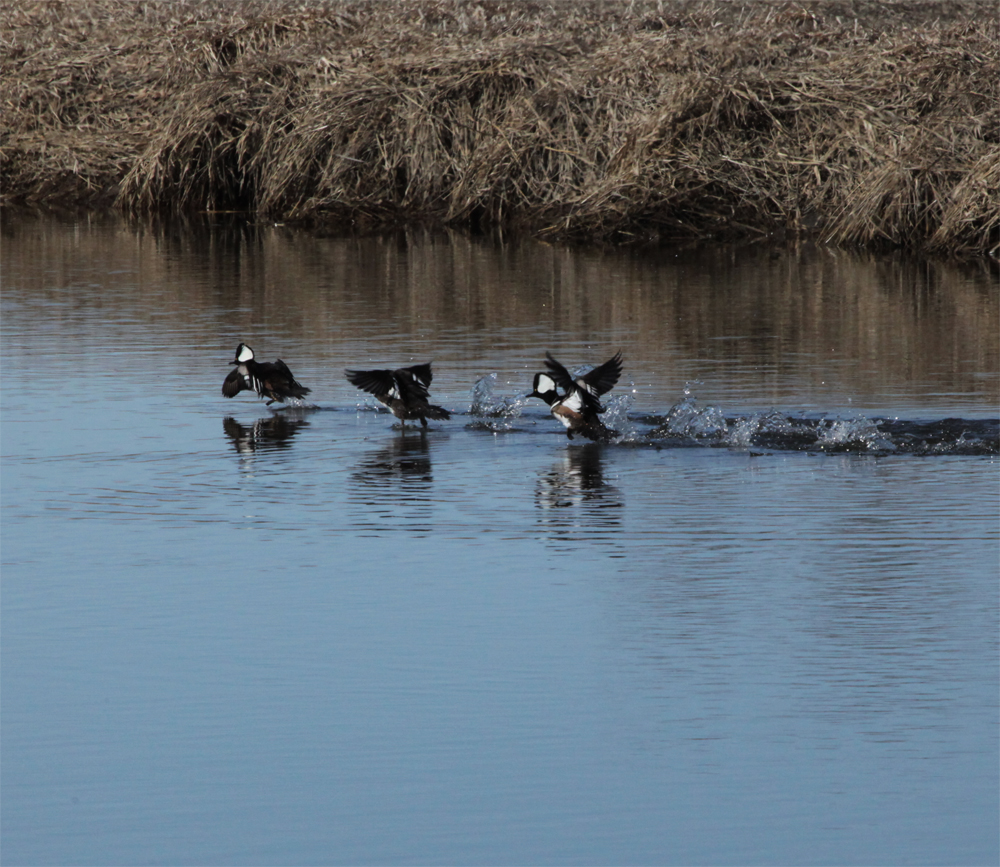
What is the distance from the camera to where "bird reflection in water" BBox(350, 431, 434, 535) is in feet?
24.3

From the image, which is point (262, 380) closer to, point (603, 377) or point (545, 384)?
point (545, 384)

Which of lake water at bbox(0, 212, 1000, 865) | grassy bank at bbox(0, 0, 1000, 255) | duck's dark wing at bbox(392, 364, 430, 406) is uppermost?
grassy bank at bbox(0, 0, 1000, 255)

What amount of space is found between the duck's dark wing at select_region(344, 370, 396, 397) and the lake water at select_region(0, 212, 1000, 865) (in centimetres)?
26

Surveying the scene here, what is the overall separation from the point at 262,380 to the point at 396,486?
208 centimetres

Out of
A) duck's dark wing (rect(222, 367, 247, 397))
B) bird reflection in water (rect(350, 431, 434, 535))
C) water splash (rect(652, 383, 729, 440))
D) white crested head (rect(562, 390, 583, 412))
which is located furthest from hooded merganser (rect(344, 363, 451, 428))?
water splash (rect(652, 383, 729, 440))

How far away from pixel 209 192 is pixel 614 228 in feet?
20.6

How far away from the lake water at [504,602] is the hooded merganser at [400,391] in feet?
0.47

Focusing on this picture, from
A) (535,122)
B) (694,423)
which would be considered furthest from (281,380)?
(535,122)

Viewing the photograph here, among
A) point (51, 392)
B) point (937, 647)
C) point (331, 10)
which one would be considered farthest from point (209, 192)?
point (937, 647)

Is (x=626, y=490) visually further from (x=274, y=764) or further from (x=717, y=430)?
(x=274, y=764)

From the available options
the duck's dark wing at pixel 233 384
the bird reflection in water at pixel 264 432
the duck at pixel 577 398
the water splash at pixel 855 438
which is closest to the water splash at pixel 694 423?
the duck at pixel 577 398

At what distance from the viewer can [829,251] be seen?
60.5 feet

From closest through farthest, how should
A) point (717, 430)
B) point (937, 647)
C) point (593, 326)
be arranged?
1. point (937, 647)
2. point (717, 430)
3. point (593, 326)

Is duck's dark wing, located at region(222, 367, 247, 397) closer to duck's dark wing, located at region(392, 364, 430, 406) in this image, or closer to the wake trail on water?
duck's dark wing, located at region(392, 364, 430, 406)
